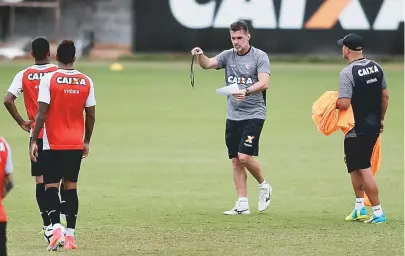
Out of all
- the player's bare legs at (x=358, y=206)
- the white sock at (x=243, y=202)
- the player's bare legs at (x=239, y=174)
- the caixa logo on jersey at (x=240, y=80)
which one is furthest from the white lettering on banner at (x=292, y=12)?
the player's bare legs at (x=358, y=206)

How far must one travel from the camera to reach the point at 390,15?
39.7 meters

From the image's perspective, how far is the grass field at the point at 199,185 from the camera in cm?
1040

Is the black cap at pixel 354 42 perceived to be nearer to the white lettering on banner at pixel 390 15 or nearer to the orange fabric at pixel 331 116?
the orange fabric at pixel 331 116

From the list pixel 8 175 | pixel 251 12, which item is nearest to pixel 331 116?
pixel 8 175

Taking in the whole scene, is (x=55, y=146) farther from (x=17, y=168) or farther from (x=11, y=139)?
(x=11, y=139)

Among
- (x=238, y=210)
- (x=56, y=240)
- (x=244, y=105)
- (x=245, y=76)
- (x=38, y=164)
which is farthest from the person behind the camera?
(x=238, y=210)

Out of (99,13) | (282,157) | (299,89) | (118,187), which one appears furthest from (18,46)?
(118,187)

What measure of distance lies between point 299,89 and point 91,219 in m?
17.8

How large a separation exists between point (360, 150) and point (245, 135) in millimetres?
1473

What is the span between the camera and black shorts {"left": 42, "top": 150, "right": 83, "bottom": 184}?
996 cm

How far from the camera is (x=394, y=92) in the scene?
1117 inches

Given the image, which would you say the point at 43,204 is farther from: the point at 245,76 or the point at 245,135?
the point at 245,76

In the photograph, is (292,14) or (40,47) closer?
(40,47)

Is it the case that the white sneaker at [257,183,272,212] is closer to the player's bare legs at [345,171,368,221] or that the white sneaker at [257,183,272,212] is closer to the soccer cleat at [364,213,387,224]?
the player's bare legs at [345,171,368,221]
